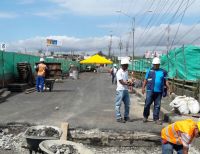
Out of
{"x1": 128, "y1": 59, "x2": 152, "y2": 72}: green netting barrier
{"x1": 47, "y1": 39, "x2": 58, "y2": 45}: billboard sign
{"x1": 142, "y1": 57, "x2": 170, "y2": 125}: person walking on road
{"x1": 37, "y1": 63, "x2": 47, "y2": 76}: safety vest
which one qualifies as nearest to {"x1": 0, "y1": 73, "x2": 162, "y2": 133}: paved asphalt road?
{"x1": 142, "y1": 57, "x2": 170, "y2": 125}: person walking on road

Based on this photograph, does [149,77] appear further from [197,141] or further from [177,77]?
[177,77]

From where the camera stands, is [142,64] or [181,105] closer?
[181,105]

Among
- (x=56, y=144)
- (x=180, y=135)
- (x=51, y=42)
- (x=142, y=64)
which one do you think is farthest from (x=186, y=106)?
(x=51, y=42)

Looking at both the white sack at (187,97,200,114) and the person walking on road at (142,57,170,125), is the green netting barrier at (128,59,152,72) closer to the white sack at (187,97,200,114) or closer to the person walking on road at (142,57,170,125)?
the white sack at (187,97,200,114)

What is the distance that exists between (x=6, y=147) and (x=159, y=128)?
388cm

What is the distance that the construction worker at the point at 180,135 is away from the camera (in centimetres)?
611

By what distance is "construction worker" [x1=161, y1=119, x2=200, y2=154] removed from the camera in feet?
20.1

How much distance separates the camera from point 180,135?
6453 millimetres

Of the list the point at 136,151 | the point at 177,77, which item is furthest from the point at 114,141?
the point at 177,77

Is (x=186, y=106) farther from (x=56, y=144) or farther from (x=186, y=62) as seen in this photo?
(x=56, y=144)

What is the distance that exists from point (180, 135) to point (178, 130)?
0.24 feet

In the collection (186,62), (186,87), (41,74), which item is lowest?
(186,87)

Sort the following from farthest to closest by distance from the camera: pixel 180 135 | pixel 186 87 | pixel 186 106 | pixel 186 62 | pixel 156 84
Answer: pixel 186 62
pixel 186 87
pixel 186 106
pixel 156 84
pixel 180 135

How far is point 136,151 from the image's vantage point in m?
10.4
